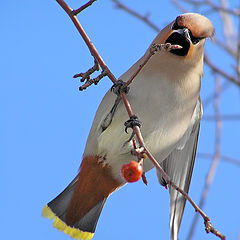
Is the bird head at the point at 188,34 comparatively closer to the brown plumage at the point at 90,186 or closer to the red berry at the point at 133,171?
the brown plumage at the point at 90,186

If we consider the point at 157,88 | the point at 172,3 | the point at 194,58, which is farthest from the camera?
the point at 172,3

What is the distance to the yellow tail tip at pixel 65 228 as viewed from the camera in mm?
3748

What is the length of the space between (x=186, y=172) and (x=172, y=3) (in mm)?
1552

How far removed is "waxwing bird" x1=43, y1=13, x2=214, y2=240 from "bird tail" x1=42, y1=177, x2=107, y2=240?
0.12ft

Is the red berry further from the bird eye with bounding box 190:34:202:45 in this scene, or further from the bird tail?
the bird tail

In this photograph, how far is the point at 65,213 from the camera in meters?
3.76

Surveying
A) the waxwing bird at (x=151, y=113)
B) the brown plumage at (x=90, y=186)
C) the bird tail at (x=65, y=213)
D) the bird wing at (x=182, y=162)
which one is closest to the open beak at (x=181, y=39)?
the waxwing bird at (x=151, y=113)

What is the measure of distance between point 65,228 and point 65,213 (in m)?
0.11

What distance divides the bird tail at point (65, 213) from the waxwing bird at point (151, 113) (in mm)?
35

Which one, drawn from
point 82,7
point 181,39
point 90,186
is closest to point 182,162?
point 90,186

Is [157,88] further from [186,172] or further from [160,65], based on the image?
[186,172]

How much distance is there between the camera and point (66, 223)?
3.75 m

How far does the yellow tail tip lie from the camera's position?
3.75m

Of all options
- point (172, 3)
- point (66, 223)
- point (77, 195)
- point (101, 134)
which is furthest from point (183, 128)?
point (172, 3)
